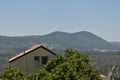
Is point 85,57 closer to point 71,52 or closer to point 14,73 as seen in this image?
point 71,52

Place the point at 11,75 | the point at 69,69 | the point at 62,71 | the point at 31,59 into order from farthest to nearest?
the point at 31,59 → the point at 11,75 → the point at 69,69 → the point at 62,71

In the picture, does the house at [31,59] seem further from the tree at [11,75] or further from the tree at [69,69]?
the tree at [11,75]

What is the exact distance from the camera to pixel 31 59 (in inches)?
2073

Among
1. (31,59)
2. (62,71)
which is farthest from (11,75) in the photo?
(31,59)

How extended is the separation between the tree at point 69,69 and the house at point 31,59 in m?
7.35

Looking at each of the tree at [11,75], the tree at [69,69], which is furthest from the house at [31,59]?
the tree at [11,75]

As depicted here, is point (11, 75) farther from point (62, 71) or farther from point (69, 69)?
point (69, 69)

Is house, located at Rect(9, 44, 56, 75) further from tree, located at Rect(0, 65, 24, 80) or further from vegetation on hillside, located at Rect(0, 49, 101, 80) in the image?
tree, located at Rect(0, 65, 24, 80)

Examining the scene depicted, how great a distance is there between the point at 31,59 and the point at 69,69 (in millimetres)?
17358

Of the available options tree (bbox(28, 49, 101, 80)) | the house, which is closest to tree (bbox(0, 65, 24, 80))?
tree (bbox(28, 49, 101, 80))

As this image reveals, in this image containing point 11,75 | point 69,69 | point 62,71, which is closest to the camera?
point 62,71

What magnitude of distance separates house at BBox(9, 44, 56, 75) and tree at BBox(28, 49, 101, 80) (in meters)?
7.35

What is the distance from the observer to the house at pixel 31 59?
5219 cm

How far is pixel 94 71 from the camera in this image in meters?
41.7
